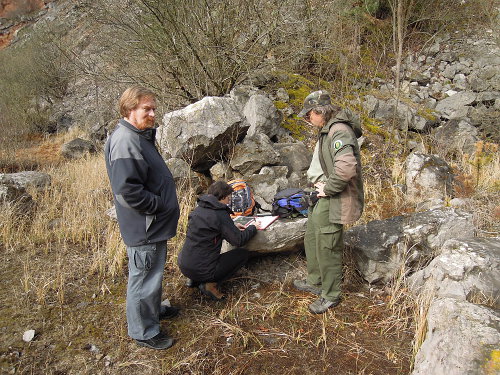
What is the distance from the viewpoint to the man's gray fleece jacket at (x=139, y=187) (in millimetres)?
2496

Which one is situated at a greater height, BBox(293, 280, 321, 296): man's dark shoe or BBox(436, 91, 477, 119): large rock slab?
BBox(436, 91, 477, 119): large rock slab

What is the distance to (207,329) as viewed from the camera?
3.10m

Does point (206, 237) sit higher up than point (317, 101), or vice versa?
point (317, 101)

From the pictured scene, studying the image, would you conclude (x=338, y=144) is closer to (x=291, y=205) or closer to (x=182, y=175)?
(x=291, y=205)

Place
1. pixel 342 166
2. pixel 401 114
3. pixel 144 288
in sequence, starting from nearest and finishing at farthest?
pixel 144 288, pixel 342 166, pixel 401 114

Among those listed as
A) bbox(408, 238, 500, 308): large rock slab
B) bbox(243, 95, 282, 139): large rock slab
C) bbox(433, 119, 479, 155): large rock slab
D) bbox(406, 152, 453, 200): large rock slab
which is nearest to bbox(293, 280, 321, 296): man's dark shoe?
bbox(408, 238, 500, 308): large rock slab

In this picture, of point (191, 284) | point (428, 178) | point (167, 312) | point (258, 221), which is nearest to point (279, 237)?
point (258, 221)

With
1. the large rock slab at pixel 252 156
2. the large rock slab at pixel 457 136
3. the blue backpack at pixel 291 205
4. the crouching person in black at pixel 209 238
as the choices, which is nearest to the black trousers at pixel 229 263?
the crouching person in black at pixel 209 238

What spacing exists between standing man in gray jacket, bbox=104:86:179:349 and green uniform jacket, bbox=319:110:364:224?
4.31 feet

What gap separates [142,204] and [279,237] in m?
1.73

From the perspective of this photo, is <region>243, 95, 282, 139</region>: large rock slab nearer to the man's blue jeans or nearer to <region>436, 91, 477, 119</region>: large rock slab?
the man's blue jeans

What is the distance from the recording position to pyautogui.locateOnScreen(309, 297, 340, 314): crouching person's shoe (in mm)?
3293

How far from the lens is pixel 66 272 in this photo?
4043 mm

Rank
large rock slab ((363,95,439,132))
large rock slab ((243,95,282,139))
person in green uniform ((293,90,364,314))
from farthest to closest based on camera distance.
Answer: large rock slab ((363,95,439,132)) < large rock slab ((243,95,282,139)) < person in green uniform ((293,90,364,314))
